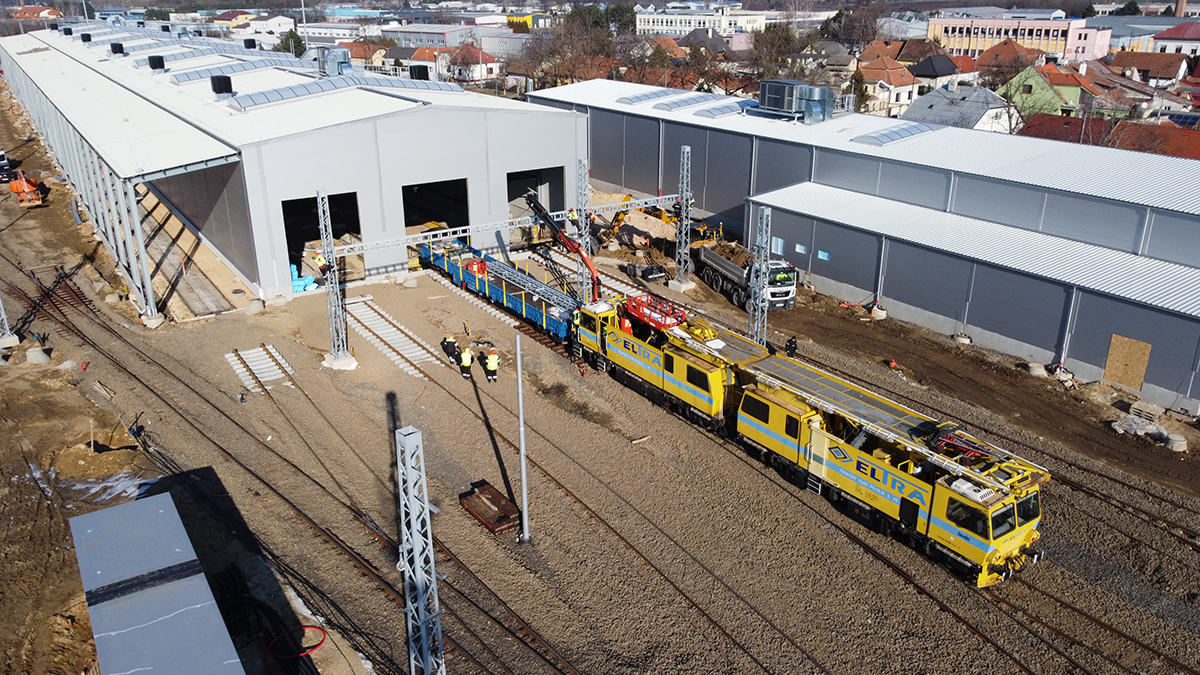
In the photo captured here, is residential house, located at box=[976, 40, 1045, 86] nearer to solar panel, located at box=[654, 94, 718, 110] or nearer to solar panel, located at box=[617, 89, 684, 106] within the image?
solar panel, located at box=[617, 89, 684, 106]

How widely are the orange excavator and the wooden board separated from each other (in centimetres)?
5015

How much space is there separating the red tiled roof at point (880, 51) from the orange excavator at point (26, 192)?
8107cm

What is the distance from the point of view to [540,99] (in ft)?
174

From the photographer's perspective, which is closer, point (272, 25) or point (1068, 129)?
point (1068, 129)

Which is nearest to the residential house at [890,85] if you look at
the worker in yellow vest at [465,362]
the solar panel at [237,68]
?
the solar panel at [237,68]

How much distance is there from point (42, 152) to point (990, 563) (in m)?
67.4

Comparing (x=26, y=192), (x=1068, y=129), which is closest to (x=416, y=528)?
(x=26, y=192)

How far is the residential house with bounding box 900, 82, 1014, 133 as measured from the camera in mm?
57953

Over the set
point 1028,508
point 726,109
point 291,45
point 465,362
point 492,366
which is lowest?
point 465,362

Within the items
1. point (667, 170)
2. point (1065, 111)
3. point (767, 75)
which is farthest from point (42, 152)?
point (1065, 111)

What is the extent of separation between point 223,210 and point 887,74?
2639 inches

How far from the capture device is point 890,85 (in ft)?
262

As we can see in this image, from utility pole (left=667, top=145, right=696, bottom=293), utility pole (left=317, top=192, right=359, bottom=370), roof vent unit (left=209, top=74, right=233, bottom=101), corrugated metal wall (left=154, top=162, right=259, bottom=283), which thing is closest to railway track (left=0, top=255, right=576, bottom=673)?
utility pole (left=317, top=192, right=359, bottom=370)

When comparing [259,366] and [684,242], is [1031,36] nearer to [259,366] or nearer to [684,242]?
[684,242]
